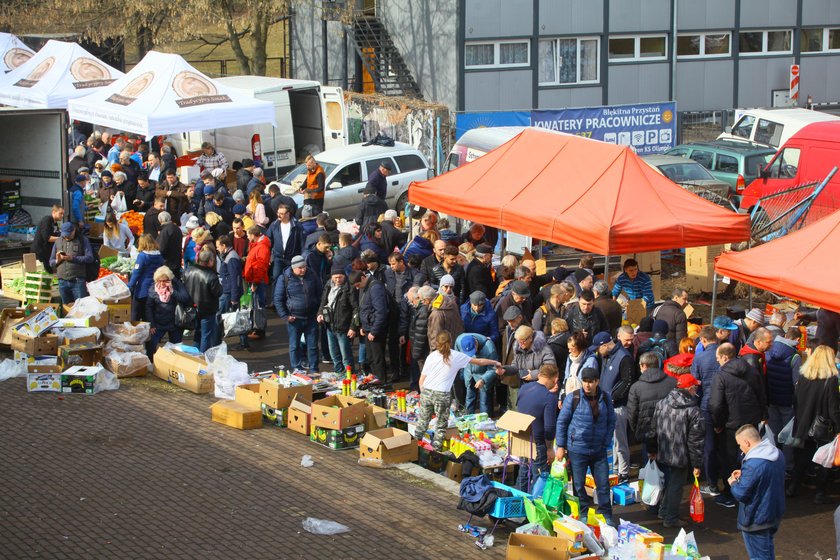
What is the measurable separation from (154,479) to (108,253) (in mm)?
7674

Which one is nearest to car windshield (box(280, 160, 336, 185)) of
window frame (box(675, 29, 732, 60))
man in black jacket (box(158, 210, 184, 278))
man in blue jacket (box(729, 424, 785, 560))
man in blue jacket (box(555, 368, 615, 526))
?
man in black jacket (box(158, 210, 184, 278))

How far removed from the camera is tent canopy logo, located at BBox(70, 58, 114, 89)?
25.4m

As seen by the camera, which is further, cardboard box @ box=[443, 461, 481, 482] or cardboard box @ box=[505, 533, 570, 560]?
cardboard box @ box=[443, 461, 481, 482]

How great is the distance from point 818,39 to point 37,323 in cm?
2720

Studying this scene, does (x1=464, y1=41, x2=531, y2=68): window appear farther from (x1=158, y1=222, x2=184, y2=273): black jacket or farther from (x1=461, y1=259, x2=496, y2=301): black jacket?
(x1=461, y1=259, x2=496, y2=301): black jacket

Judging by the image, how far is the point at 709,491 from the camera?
412 inches

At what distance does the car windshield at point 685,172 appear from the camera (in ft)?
69.7

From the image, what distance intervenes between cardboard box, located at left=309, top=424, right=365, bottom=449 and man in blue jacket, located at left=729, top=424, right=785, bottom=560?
4308 millimetres

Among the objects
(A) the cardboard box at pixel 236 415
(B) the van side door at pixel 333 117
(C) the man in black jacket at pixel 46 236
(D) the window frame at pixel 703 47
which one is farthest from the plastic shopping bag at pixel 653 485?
(D) the window frame at pixel 703 47

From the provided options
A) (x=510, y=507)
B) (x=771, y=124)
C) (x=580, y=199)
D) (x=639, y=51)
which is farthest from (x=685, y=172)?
(x=510, y=507)

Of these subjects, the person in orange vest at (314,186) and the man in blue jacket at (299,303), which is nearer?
the man in blue jacket at (299,303)

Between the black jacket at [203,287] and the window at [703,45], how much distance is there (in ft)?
72.0

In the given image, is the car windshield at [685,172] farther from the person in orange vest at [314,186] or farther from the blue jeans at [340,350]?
the blue jeans at [340,350]

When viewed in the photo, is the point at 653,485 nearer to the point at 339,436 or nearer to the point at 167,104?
the point at 339,436
